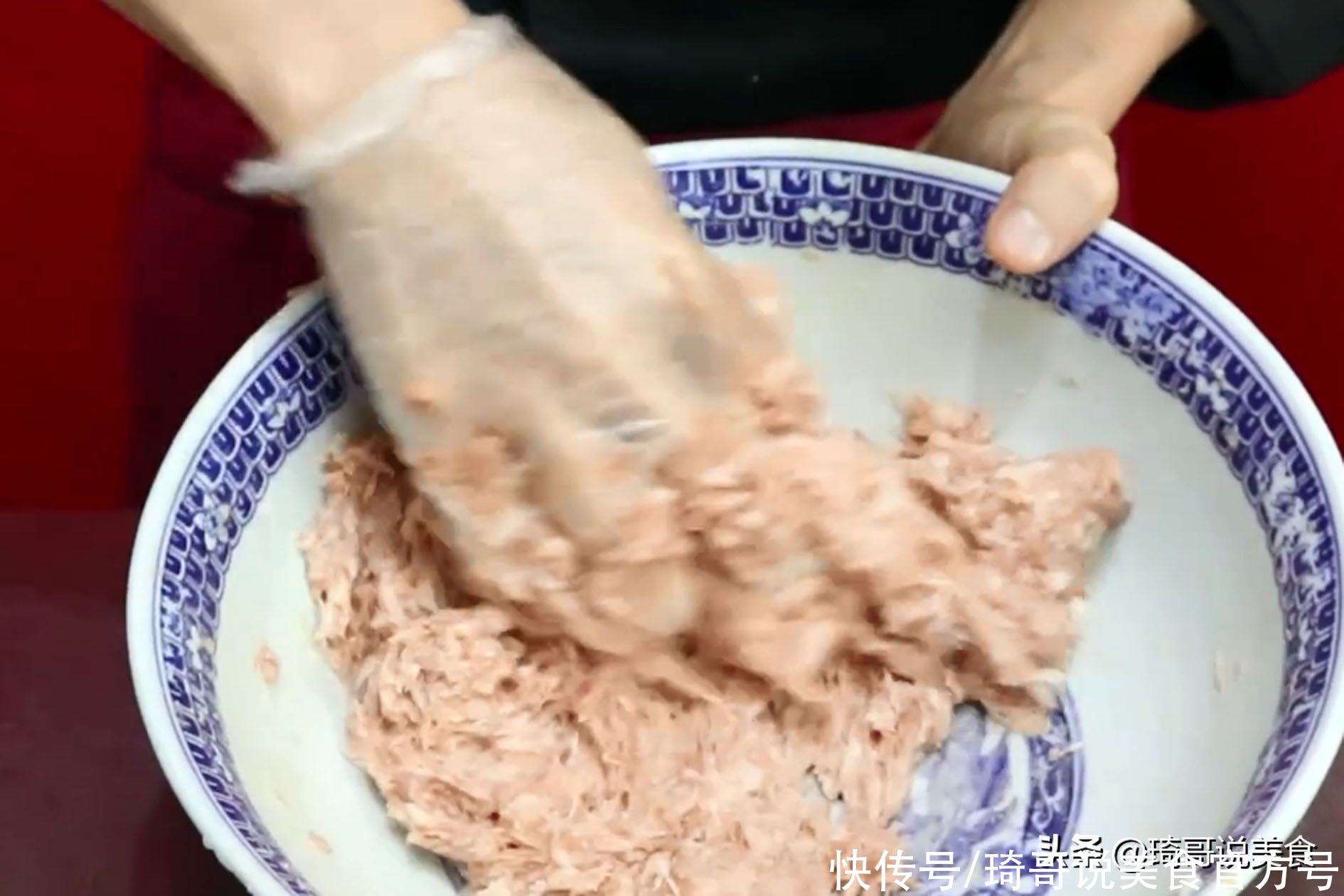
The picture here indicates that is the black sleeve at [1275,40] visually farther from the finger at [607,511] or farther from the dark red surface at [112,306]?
the finger at [607,511]

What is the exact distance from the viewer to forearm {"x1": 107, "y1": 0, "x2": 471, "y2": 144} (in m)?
0.69

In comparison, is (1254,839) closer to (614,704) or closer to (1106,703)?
(1106,703)

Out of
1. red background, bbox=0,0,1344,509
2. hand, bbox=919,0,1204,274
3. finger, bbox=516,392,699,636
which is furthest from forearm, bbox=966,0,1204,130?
red background, bbox=0,0,1344,509

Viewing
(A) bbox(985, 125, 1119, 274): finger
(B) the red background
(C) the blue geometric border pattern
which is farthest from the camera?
(B) the red background

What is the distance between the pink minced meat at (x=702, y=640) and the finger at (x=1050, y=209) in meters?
0.13

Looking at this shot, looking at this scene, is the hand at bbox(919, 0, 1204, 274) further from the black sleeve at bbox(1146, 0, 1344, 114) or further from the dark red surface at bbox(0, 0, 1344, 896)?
the dark red surface at bbox(0, 0, 1344, 896)

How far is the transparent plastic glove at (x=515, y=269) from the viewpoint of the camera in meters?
0.69

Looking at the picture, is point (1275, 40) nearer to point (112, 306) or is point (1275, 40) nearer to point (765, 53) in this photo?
point (765, 53)

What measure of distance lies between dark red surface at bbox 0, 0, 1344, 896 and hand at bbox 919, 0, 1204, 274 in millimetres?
126

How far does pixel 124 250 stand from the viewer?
165 cm

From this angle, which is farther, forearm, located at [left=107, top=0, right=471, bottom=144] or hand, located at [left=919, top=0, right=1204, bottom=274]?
hand, located at [left=919, top=0, right=1204, bottom=274]

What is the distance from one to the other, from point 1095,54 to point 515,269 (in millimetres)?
432

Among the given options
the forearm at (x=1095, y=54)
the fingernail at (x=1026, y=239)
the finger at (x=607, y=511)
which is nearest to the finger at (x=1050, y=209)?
the fingernail at (x=1026, y=239)

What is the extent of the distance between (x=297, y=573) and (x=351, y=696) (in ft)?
0.24
